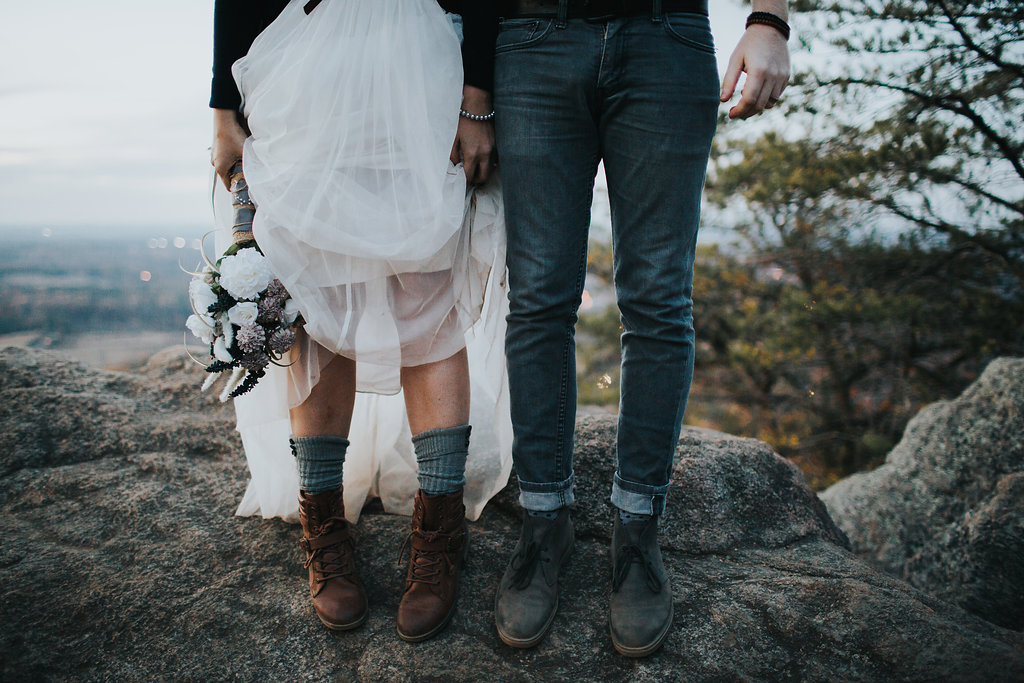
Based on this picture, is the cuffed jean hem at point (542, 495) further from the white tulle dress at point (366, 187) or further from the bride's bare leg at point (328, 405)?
the bride's bare leg at point (328, 405)

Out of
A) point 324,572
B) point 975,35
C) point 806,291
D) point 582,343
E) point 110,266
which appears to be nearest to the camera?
point 324,572

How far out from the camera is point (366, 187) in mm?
1540

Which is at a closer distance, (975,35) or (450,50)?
(450,50)

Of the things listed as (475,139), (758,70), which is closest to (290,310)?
(475,139)

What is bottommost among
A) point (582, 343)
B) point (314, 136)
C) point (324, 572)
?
point (582, 343)

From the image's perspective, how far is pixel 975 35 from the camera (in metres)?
2.78

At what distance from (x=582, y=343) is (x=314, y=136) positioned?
492 cm

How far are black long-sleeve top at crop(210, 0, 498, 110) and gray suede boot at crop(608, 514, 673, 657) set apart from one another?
121 centimetres

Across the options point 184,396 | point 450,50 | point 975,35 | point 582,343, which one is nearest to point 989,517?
point 975,35

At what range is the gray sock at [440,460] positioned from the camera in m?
1.60

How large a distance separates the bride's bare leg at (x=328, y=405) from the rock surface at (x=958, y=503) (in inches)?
87.2

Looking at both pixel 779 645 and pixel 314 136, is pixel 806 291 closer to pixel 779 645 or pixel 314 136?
pixel 779 645

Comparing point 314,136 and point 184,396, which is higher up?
point 314,136

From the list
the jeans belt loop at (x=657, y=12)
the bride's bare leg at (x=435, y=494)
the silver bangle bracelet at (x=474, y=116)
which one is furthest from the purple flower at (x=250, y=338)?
the jeans belt loop at (x=657, y=12)
